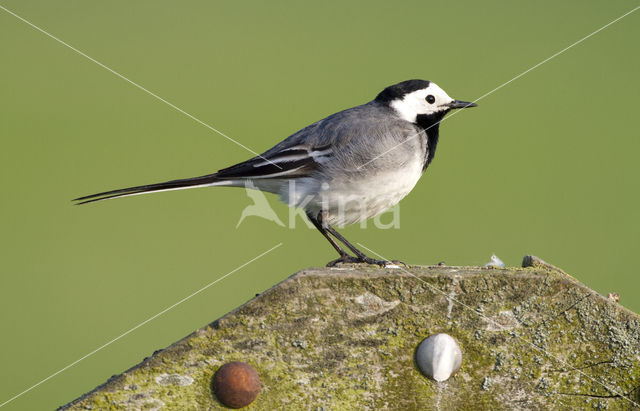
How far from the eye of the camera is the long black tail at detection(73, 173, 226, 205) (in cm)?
369

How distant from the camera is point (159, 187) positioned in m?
3.89

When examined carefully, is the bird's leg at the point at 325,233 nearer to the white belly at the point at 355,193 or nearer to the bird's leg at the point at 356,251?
the bird's leg at the point at 356,251

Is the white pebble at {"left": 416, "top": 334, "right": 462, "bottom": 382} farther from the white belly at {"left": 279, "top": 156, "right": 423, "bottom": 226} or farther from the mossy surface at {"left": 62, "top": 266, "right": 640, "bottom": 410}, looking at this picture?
the white belly at {"left": 279, "top": 156, "right": 423, "bottom": 226}

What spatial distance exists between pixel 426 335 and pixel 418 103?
292 centimetres

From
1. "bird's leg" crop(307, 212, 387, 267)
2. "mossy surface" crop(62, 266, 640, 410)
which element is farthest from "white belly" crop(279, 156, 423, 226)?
"mossy surface" crop(62, 266, 640, 410)

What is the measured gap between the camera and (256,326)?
2021 mm

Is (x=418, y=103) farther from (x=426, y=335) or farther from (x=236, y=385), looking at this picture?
(x=236, y=385)

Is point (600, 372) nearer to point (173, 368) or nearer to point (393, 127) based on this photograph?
point (173, 368)

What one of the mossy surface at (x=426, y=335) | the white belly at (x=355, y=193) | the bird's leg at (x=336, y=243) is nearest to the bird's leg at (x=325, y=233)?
the bird's leg at (x=336, y=243)

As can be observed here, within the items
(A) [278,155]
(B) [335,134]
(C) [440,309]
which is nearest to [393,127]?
(B) [335,134]

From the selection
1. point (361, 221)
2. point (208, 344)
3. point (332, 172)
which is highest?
point (208, 344)

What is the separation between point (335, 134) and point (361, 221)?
618 mm

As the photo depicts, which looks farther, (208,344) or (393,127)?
(393,127)

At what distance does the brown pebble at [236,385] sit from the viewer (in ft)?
6.48
